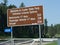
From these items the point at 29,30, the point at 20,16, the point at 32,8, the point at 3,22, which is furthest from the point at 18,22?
the point at 29,30

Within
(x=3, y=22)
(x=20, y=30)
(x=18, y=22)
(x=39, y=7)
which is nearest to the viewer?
(x=39, y=7)

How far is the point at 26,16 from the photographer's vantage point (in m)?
19.8

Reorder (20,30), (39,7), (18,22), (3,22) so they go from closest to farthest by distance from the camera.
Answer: (39,7) → (18,22) → (3,22) → (20,30)

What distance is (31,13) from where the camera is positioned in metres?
19.5

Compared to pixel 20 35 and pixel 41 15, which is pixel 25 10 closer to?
pixel 41 15

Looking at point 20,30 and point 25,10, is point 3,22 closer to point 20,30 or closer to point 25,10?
point 20,30

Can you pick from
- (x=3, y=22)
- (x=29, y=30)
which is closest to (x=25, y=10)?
(x=3, y=22)

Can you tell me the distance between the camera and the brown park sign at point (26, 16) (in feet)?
62.6

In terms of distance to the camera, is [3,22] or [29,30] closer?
[3,22]

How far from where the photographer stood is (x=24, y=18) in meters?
19.9

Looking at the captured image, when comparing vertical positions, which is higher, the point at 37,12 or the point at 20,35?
the point at 37,12

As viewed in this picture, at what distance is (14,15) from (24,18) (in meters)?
1.04

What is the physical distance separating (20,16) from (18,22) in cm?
58

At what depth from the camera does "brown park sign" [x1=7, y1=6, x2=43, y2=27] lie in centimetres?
1908
